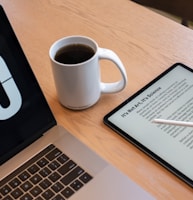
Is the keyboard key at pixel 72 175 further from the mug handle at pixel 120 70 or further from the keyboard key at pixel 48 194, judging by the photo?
the mug handle at pixel 120 70

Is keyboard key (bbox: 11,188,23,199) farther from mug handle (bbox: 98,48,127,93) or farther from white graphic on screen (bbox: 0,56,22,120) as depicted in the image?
mug handle (bbox: 98,48,127,93)

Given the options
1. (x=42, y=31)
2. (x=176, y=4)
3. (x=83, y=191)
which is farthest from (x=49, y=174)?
(x=176, y=4)

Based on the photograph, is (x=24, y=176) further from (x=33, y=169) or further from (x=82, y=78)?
(x=82, y=78)

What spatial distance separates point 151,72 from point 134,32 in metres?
0.14

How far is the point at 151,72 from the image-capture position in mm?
859

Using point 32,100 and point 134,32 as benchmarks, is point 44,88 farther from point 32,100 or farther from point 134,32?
point 134,32

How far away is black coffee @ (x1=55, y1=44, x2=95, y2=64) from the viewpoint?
A: 76cm

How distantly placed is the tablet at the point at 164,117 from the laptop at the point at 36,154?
7cm

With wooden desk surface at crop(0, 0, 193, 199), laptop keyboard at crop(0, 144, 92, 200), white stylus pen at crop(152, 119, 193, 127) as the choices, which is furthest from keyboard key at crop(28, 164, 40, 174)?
white stylus pen at crop(152, 119, 193, 127)

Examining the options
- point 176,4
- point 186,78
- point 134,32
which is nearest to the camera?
point 186,78

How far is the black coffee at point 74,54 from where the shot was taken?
2.49 feet

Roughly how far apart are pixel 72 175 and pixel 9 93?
175 mm

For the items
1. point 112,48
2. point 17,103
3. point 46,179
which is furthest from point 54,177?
point 112,48

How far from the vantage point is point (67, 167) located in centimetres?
69
